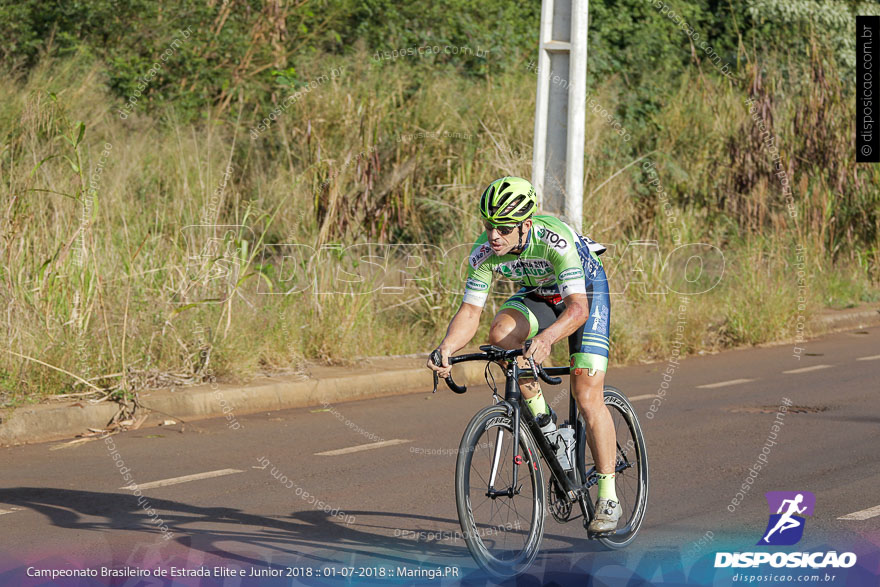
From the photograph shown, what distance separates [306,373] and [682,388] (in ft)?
11.6

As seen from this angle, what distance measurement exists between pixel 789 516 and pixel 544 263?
6.95 feet

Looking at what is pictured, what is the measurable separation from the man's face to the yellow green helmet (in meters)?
0.08

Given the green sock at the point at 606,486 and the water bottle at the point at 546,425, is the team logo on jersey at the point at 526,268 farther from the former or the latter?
the green sock at the point at 606,486

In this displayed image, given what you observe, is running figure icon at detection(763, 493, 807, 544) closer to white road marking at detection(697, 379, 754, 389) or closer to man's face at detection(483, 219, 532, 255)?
man's face at detection(483, 219, 532, 255)

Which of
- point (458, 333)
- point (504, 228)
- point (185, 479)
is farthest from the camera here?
point (185, 479)

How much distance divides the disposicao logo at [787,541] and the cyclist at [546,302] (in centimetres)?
65

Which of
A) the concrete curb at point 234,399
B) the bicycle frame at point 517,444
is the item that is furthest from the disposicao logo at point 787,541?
the concrete curb at point 234,399

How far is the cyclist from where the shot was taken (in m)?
5.30

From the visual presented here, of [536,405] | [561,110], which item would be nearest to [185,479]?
[536,405]

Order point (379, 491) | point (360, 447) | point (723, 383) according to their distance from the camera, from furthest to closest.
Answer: point (723, 383)
point (360, 447)
point (379, 491)

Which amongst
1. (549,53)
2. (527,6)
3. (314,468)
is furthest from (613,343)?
(527,6)

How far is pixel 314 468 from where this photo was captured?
763cm

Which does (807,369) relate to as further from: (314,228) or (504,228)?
(504,228)

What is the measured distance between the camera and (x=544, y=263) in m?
5.50
